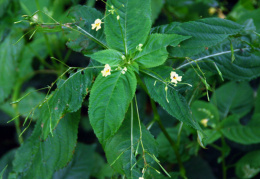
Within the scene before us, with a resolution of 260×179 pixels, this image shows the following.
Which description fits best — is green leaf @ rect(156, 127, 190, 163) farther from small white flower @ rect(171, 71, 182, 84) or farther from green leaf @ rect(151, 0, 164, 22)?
green leaf @ rect(151, 0, 164, 22)

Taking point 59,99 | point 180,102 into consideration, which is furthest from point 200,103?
point 59,99

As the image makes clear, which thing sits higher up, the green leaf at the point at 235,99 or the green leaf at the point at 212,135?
the green leaf at the point at 235,99

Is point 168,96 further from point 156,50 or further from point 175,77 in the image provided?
point 156,50

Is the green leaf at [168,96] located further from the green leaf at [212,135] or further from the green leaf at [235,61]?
the green leaf at [212,135]

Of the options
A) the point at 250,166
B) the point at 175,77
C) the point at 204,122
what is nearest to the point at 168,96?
the point at 175,77

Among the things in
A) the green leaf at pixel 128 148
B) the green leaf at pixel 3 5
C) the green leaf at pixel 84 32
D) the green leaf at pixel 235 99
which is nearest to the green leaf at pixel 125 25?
the green leaf at pixel 84 32
